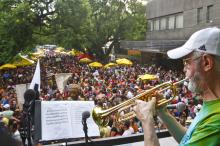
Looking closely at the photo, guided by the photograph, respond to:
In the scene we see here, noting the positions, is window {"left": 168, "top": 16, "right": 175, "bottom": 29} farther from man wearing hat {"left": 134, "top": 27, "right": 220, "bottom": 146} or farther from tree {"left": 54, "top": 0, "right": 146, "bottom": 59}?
man wearing hat {"left": 134, "top": 27, "right": 220, "bottom": 146}

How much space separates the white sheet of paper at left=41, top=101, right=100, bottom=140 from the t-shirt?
6.53 feet

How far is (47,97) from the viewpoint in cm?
1478

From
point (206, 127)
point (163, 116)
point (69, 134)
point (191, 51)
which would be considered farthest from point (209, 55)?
point (69, 134)

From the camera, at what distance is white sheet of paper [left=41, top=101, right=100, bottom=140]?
4094 mm

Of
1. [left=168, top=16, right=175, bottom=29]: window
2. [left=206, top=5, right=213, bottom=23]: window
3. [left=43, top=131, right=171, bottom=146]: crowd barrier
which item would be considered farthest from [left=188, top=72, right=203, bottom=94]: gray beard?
[left=168, top=16, right=175, bottom=29]: window

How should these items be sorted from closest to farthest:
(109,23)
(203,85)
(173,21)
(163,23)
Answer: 1. (203,85)
2. (173,21)
3. (163,23)
4. (109,23)

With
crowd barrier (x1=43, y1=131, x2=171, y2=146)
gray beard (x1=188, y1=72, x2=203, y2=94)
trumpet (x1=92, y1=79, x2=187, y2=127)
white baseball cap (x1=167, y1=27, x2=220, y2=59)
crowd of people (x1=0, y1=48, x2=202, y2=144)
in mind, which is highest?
white baseball cap (x1=167, y1=27, x2=220, y2=59)

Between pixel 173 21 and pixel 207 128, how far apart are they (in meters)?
36.5

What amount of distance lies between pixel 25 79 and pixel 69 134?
21.4 m

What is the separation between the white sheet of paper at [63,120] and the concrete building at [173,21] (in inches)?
903

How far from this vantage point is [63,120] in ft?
13.8

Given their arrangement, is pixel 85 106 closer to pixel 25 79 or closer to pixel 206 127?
pixel 206 127

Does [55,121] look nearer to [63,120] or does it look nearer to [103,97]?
[63,120]

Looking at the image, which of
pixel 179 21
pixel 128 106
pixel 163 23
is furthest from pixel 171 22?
pixel 128 106
